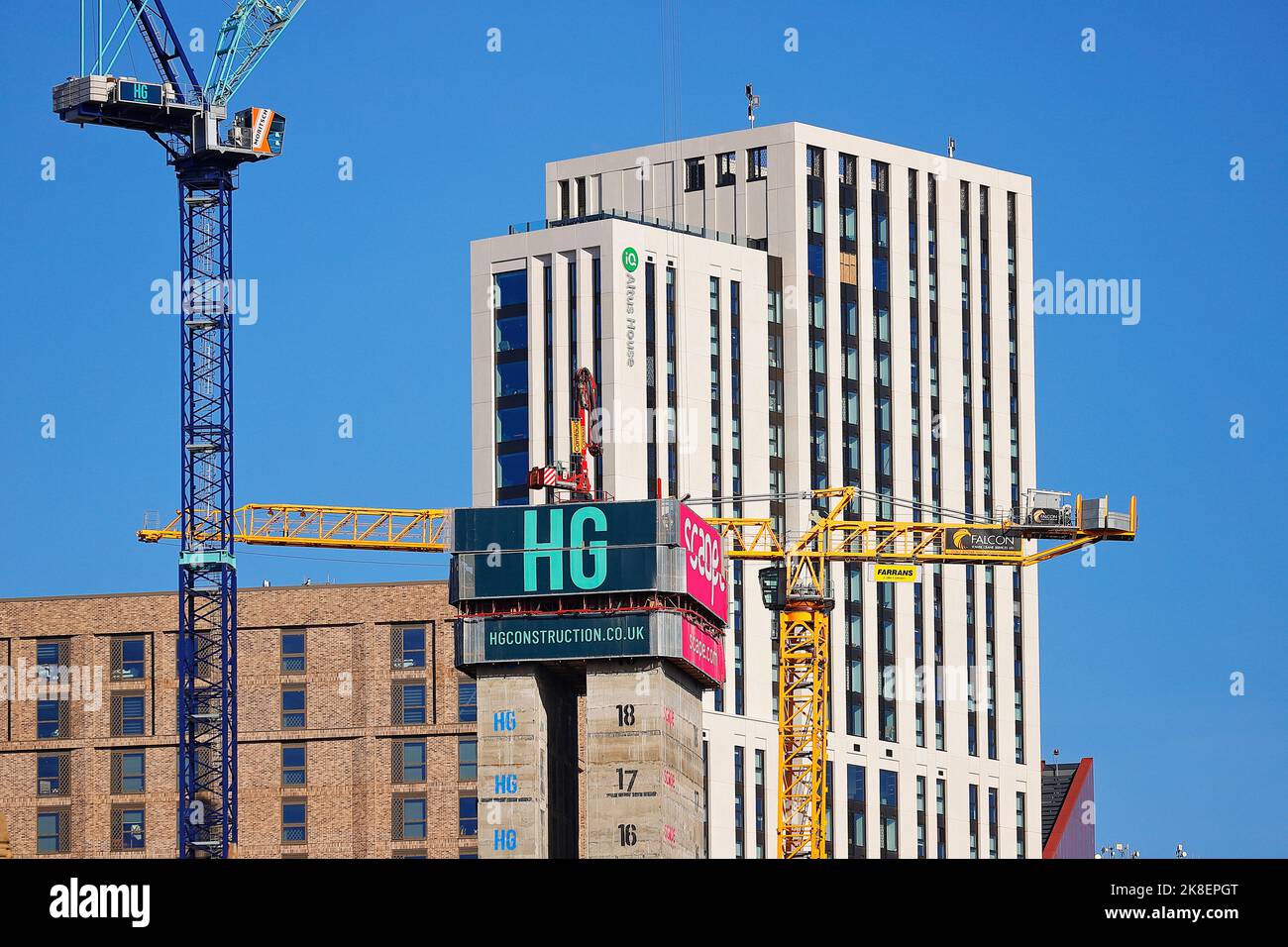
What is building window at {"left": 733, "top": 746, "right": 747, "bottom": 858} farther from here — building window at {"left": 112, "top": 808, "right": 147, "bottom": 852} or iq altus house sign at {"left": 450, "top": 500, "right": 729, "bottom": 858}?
building window at {"left": 112, "top": 808, "right": 147, "bottom": 852}

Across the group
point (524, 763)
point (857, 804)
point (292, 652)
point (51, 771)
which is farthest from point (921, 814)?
point (524, 763)

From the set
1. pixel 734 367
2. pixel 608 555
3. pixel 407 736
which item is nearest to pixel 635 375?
pixel 734 367

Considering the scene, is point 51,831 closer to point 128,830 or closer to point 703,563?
point 128,830

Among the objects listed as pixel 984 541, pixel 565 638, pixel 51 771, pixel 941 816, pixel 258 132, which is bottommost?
pixel 941 816

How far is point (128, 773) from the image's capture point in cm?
17100

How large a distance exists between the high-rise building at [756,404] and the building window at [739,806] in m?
0.18

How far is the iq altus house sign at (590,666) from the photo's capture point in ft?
428

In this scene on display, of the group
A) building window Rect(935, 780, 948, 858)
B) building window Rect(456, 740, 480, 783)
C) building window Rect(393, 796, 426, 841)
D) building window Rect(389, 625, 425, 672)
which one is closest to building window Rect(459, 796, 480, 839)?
building window Rect(456, 740, 480, 783)

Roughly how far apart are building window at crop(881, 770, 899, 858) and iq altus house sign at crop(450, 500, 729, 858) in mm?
48487

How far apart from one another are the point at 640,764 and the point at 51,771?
184 ft

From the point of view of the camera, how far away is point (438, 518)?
553 ft

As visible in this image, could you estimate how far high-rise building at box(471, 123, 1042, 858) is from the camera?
180 metres
